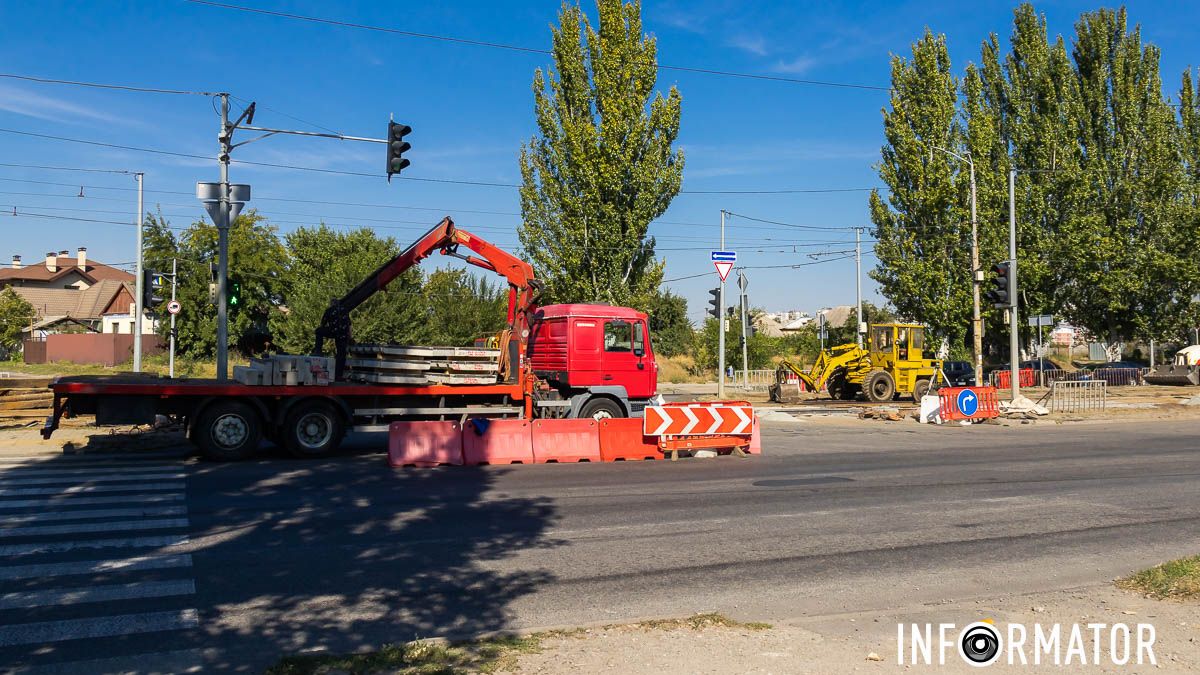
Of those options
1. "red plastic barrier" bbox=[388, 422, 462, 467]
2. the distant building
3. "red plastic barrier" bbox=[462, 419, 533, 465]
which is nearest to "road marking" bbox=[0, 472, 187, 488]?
"red plastic barrier" bbox=[388, 422, 462, 467]

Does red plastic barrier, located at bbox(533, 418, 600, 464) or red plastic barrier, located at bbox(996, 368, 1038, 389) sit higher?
red plastic barrier, located at bbox(996, 368, 1038, 389)

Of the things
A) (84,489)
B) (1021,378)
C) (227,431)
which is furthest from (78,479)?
(1021,378)

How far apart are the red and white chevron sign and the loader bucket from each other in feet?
116

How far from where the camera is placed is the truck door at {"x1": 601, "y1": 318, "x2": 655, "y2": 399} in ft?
61.4

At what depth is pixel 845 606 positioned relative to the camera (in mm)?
6676

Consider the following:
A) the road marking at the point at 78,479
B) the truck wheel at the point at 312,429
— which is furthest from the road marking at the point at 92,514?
the truck wheel at the point at 312,429

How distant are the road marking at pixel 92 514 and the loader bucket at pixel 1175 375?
45.3 metres

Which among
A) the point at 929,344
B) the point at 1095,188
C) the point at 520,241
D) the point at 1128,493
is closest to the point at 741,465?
the point at 1128,493

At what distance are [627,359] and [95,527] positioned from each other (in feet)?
36.4

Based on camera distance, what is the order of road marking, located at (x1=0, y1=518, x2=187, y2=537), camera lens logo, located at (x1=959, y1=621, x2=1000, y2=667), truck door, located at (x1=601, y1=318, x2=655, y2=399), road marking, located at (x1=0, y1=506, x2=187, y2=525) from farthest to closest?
truck door, located at (x1=601, y1=318, x2=655, y2=399)
road marking, located at (x1=0, y1=506, x2=187, y2=525)
road marking, located at (x1=0, y1=518, x2=187, y2=537)
camera lens logo, located at (x1=959, y1=621, x2=1000, y2=667)

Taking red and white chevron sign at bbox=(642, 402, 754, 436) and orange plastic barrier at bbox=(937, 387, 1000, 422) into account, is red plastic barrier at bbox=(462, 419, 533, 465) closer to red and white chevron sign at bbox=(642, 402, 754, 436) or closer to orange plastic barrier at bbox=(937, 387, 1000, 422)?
red and white chevron sign at bbox=(642, 402, 754, 436)

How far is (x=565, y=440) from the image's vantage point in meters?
16.0

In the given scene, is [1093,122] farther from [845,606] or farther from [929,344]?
[845,606]

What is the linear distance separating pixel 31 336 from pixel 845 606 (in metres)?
86.9
